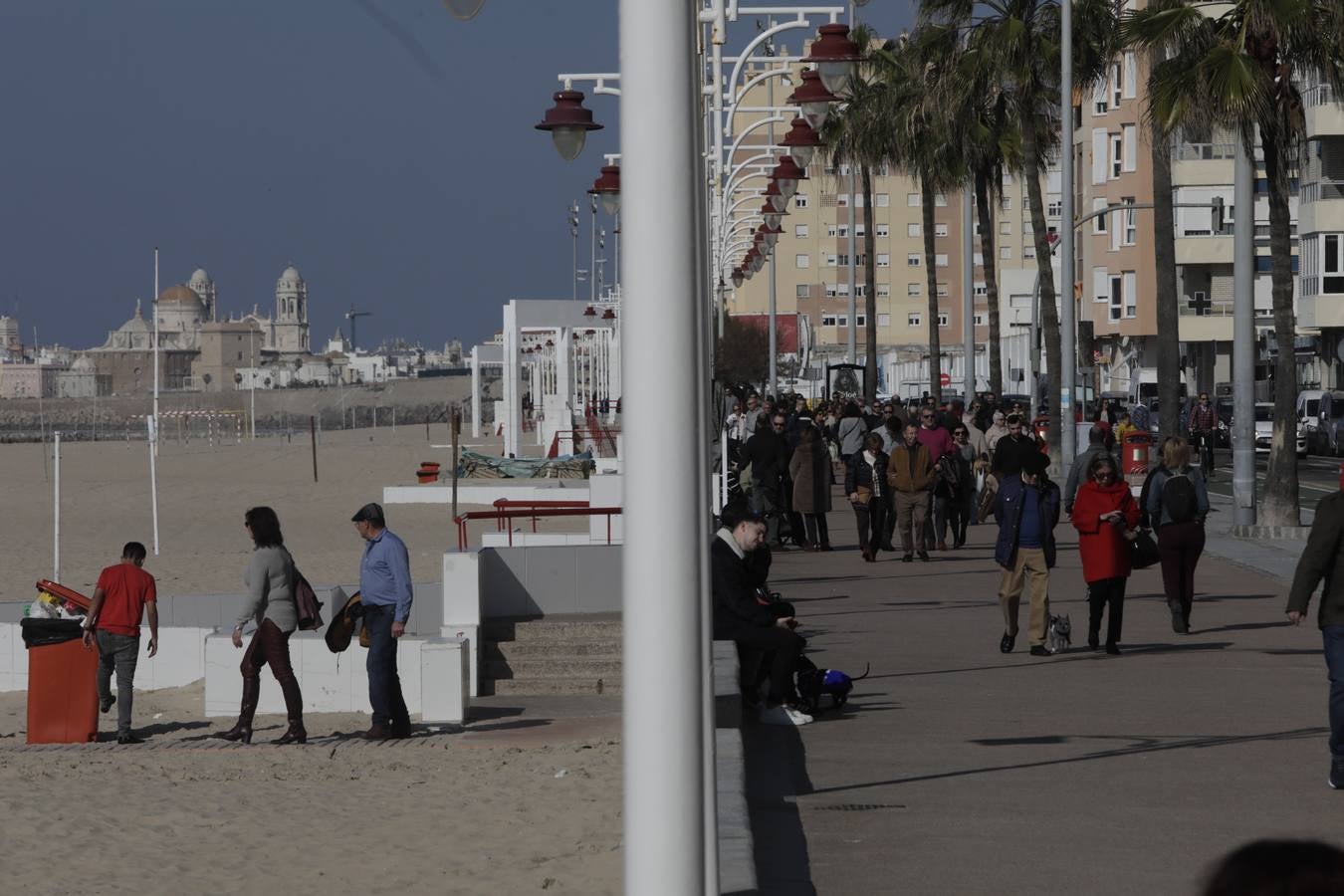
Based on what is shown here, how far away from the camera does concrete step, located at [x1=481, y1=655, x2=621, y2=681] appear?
59.6ft

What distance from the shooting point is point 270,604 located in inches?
555

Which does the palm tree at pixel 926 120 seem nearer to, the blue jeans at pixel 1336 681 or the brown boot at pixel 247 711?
the brown boot at pixel 247 711

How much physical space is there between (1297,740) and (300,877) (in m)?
5.36

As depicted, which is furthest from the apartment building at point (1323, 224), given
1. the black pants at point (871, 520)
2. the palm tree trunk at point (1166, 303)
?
the black pants at point (871, 520)

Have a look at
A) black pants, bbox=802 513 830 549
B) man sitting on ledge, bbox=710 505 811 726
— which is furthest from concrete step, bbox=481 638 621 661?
black pants, bbox=802 513 830 549

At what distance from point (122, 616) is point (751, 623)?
5.28 meters

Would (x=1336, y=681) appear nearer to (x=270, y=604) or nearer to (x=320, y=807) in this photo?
(x=320, y=807)

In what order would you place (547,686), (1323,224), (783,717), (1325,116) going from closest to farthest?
(783,717) < (547,686) < (1325,116) < (1323,224)

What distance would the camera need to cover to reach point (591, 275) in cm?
9594

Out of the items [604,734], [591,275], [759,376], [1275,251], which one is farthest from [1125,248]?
[604,734]

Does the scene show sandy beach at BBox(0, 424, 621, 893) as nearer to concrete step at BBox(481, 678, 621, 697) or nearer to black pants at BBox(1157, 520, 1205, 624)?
concrete step at BBox(481, 678, 621, 697)

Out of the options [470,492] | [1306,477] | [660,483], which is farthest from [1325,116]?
[660,483]

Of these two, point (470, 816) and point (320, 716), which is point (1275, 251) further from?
point (470, 816)

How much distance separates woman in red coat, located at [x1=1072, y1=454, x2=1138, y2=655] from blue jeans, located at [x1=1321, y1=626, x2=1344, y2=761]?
517 centimetres
